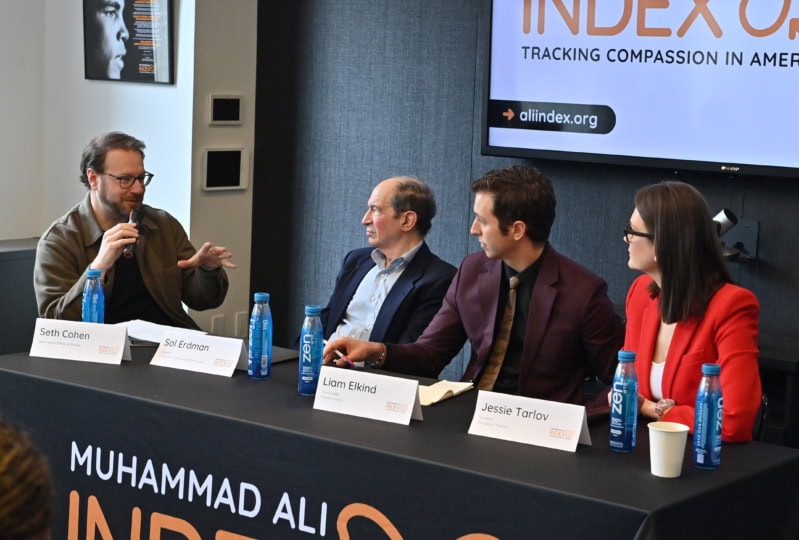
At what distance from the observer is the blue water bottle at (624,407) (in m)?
2.24

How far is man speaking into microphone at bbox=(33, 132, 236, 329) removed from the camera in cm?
365

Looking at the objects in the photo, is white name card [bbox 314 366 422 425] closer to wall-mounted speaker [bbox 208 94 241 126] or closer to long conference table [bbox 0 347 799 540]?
long conference table [bbox 0 347 799 540]

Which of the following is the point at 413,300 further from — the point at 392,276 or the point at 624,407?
the point at 624,407

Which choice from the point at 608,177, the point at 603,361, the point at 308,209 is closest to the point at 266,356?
the point at 603,361

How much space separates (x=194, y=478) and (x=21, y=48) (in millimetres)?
3161

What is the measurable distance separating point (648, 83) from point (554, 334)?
4.78 feet

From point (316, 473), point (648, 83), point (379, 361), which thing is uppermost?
point (648, 83)

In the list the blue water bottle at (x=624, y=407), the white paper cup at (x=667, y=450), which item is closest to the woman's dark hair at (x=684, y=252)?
the blue water bottle at (x=624, y=407)

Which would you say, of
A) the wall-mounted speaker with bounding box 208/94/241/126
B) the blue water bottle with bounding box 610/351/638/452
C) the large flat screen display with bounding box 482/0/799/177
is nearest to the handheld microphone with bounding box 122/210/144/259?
the wall-mounted speaker with bounding box 208/94/241/126

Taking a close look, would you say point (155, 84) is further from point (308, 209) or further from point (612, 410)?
point (612, 410)

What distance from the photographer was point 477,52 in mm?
4613

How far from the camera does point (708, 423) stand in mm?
2148

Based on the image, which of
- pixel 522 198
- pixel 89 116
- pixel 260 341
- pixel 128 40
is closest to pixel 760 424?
pixel 522 198

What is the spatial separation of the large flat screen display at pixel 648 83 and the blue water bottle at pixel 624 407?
6.09 ft
